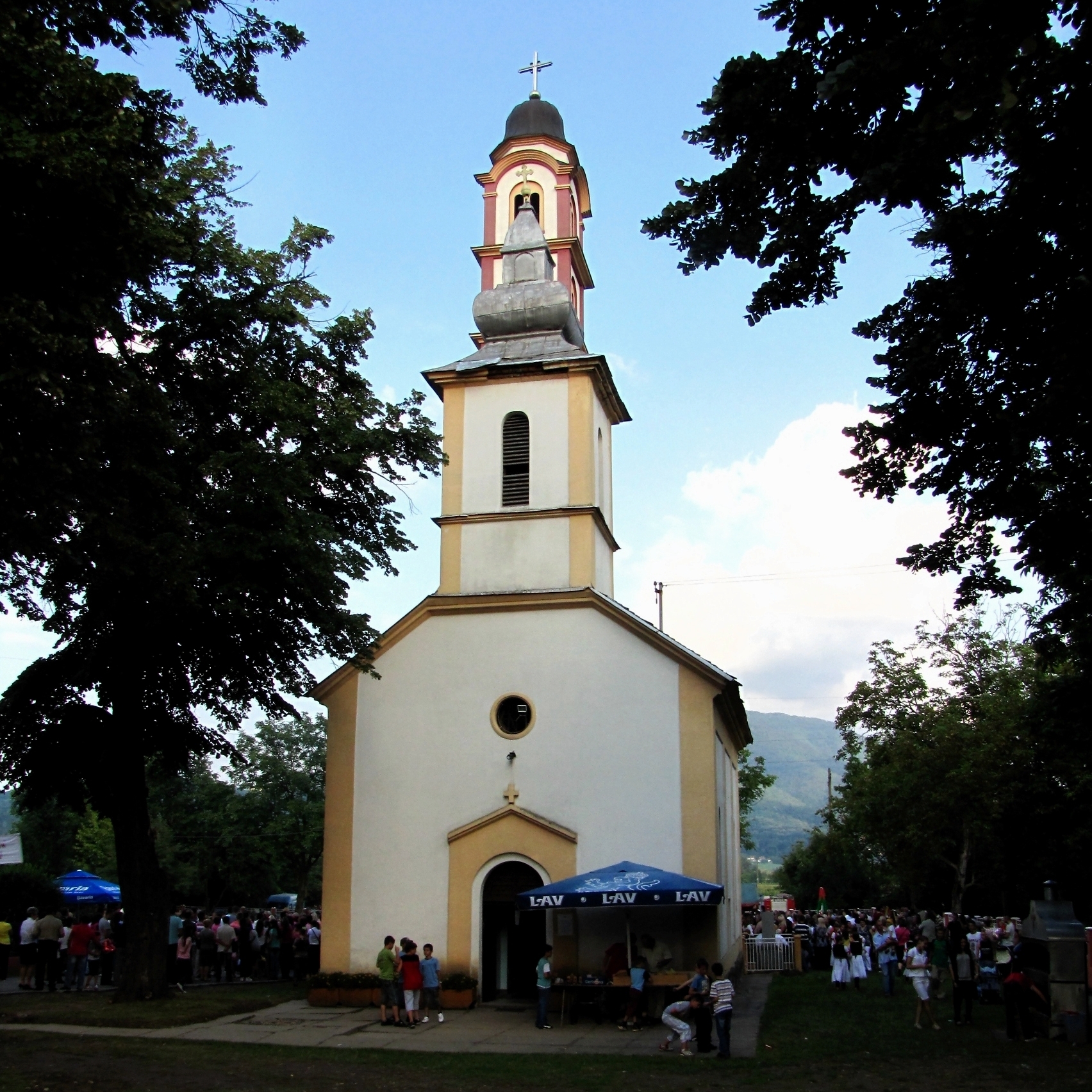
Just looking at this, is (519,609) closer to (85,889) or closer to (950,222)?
(950,222)

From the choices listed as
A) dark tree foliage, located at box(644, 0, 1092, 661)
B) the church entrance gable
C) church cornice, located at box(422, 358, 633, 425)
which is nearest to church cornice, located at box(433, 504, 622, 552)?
church cornice, located at box(422, 358, 633, 425)

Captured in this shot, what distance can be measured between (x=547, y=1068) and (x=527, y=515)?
434 inches

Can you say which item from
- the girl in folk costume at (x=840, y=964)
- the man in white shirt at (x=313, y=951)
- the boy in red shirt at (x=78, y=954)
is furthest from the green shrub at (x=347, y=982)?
the girl in folk costume at (x=840, y=964)

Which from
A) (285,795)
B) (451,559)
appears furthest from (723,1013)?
(285,795)

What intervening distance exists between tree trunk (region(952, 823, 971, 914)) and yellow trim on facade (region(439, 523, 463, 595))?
2389 cm

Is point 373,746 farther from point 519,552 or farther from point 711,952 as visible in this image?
point 711,952

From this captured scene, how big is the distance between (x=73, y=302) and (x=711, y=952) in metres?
14.0

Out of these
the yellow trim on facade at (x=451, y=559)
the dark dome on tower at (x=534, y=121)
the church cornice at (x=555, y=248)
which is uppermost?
the dark dome on tower at (x=534, y=121)

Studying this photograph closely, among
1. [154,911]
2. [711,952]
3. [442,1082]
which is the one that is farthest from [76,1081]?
[711,952]

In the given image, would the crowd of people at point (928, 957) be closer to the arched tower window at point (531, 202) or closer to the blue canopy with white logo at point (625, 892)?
the blue canopy with white logo at point (625, 892)

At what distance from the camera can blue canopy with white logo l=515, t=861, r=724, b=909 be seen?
1694 cm

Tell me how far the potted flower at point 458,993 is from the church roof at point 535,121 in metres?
19.3

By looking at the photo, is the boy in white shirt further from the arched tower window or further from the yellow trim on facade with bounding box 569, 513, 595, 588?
the arched tower window

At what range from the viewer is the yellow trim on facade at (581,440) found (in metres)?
22.2
